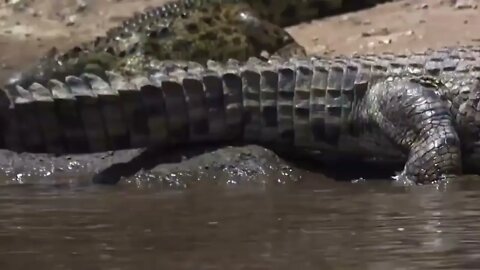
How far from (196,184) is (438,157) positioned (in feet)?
3.32

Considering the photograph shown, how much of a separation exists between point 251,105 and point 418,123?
0.78m

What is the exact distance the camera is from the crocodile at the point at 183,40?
7234mm

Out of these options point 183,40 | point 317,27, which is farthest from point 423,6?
point 183,40

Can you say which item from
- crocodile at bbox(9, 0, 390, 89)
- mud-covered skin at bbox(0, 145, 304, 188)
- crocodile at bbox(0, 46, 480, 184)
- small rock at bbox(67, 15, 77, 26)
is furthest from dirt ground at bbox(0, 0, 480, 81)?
mud-covered skin at bbox(0, 145, 304, 188)

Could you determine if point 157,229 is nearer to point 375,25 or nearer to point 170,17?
point 170,17

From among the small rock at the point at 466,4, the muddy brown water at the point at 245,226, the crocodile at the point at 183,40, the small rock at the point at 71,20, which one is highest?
the small rock at the point at 71,20

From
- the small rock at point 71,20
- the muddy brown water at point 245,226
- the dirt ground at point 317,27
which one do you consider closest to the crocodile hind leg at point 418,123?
the muddy brown water at point 245,226

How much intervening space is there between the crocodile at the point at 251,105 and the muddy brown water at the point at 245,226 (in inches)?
15.3

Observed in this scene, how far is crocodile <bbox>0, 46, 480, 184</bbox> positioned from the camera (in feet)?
17.4

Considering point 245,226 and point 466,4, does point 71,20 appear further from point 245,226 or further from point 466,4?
point 245,226

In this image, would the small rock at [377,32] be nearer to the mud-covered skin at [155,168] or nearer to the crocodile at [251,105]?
the crocodile at [251,105]

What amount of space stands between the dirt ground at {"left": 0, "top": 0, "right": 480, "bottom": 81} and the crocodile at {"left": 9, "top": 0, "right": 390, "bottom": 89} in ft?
1.54

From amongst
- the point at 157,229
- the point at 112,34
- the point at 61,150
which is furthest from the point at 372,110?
the point at 112,34

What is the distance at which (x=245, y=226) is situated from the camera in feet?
12.3
